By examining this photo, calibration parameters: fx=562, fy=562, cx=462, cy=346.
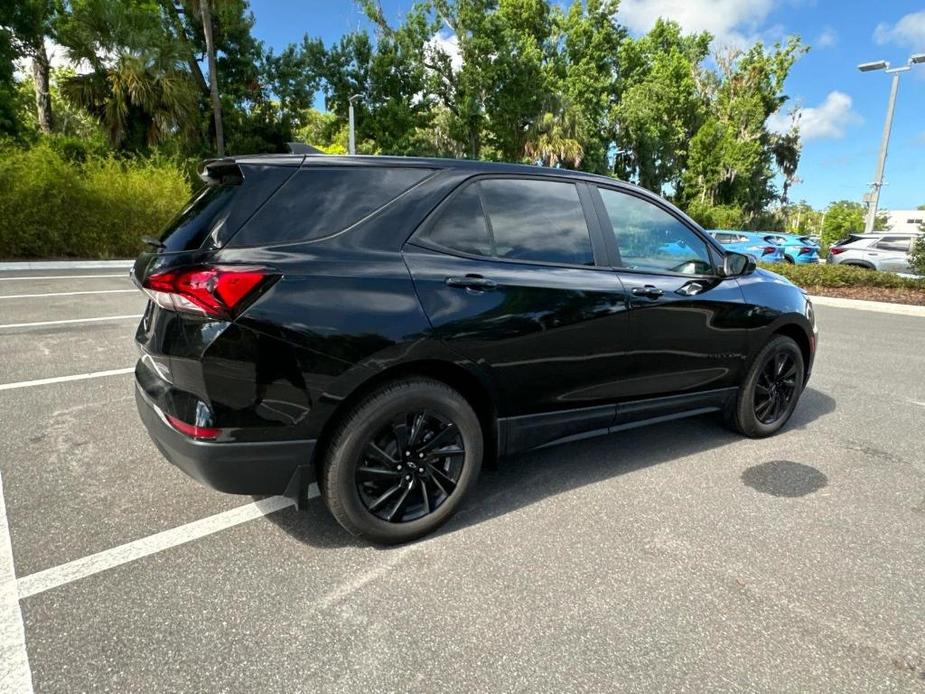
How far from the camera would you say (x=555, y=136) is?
90.3 ft

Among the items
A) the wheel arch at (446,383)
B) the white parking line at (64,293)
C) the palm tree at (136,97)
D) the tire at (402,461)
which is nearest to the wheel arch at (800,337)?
the wheel arch at (446,383)

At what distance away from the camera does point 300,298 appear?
217 centimetres

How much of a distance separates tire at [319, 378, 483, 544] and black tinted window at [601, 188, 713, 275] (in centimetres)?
137

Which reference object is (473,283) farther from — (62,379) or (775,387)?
(62,379)

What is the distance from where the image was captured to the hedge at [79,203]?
13445 millimetres

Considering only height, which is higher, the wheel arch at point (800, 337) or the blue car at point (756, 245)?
the blue car at point (756, 245)

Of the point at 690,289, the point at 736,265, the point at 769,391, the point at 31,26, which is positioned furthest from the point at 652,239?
the point at 31,26

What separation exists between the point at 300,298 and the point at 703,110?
1535 inches

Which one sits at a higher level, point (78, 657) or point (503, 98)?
point (503, 98)

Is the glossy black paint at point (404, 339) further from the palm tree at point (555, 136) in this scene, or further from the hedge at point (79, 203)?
the palm tree at point (555, 136)

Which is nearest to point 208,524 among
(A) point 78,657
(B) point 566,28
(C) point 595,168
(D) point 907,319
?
(A) point 78,657

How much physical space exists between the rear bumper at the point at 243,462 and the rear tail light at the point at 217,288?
0.52 meters

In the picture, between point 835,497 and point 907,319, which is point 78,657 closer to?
point 835,497

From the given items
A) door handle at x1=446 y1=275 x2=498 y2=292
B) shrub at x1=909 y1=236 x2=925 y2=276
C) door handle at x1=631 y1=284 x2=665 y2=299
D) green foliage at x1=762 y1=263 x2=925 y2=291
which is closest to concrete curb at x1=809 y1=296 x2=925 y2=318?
green foliage at x1=762 y1=263 x2=925 y2=291
